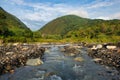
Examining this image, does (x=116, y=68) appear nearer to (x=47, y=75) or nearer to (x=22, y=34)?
(x=47, y=75)

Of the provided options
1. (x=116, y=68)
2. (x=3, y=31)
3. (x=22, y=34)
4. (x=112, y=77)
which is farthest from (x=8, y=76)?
(x=22, y=34)

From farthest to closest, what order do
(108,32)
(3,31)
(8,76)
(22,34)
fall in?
(108,32) < (22,34) < (3,31) < (8,76)

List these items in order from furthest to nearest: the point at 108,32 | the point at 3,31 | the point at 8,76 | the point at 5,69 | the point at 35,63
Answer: the point at 108,32 < the point at 3,31 < the point at 35,63 < the point at 5,69 < the point at 8,76

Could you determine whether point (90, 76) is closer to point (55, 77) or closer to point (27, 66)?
point (55, 77)

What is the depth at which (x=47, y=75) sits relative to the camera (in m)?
27.2

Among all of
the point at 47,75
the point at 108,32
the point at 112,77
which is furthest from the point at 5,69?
the point at 108,32

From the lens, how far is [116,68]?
31969mm

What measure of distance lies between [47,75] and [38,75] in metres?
1.17

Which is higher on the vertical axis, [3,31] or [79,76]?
[3,31]

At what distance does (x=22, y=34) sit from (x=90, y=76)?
11670 centimetres

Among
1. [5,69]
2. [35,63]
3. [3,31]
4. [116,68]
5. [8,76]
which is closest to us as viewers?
[8,76]

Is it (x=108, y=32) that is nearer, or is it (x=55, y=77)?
(x=55, y=77)

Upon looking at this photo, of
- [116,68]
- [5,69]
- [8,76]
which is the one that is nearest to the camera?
[8,76]

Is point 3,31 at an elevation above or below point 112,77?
above
